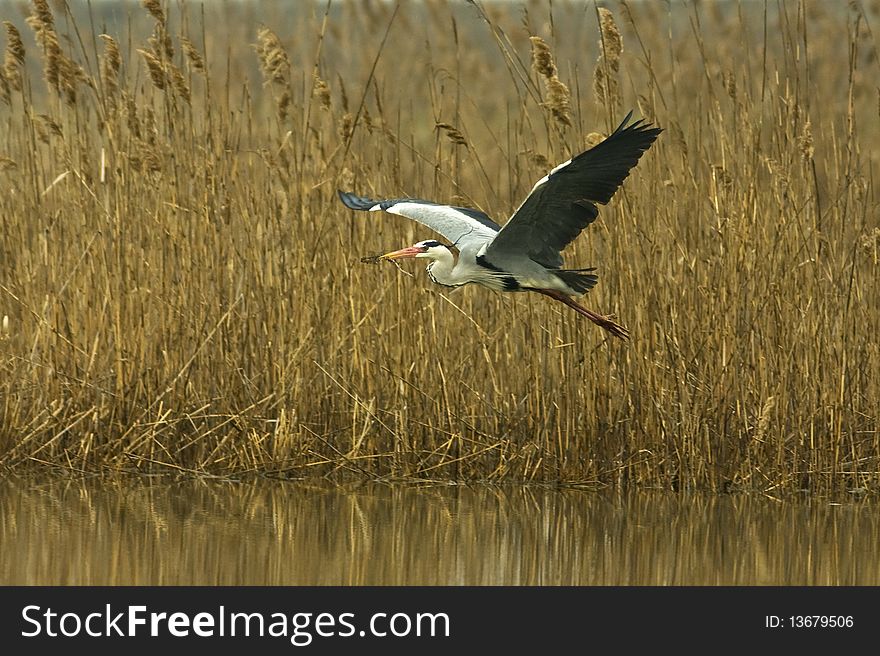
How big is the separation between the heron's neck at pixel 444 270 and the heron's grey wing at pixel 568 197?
0.16 m

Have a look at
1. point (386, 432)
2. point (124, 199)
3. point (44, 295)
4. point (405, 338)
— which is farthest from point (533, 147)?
point (44, 295)

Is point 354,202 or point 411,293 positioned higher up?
point 354,202

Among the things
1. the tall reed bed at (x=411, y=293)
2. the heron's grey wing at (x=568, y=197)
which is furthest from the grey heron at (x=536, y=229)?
the tall reed bed at (x=411, y=293)

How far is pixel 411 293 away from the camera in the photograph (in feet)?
20.1

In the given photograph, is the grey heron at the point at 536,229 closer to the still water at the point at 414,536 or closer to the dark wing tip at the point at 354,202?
the dark wing tip at the point at 354,202

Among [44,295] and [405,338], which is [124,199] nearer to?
[44,295]

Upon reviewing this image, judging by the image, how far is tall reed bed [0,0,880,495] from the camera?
5848 millimetres

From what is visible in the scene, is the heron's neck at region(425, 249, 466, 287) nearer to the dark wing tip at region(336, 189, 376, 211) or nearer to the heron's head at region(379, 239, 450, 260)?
the heron's head at region(379, 239, 450, 260)

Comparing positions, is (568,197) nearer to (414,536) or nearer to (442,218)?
(442,218)

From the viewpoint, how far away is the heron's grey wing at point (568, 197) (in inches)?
184

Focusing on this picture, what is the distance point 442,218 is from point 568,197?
0.75 meters

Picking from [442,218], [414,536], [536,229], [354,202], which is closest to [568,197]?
[536,229]

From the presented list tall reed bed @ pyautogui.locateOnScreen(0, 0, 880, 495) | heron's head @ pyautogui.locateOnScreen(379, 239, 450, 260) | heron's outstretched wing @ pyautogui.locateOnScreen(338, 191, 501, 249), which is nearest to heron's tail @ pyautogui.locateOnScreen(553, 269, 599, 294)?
heron's outstretched wing @ pyautogui.locateOnScreen(338, 191, 501, 249)

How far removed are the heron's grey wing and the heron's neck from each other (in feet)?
0.52
